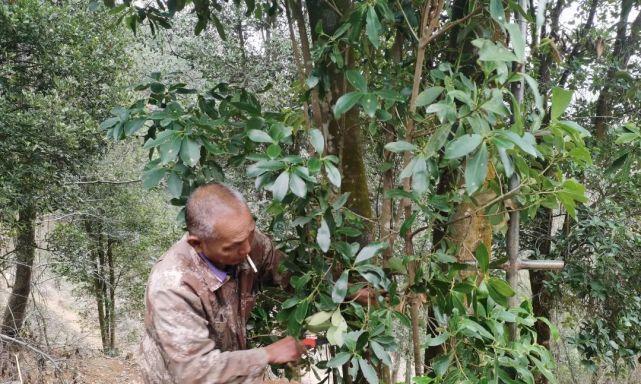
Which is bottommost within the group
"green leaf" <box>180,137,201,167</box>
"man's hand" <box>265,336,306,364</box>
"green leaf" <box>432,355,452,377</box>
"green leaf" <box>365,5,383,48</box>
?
"man's hand" <box>265,336,306,364</box>

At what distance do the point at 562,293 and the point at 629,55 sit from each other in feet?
6.95

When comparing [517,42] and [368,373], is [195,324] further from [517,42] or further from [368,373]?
[517,42]

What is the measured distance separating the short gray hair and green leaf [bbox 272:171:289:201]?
14.2 inches

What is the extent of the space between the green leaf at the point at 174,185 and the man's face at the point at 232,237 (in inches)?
5.6

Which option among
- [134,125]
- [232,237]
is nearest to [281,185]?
[232,237]

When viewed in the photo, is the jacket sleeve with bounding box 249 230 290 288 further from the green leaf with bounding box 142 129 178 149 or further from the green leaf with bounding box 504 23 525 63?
the green leaf with bounding box 504 23 525 63

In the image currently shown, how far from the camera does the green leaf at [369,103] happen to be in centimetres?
125

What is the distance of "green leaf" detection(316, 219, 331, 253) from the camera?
1.32 metres

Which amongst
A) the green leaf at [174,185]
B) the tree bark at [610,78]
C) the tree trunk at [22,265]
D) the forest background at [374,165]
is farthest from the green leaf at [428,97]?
the tree trunk at [22,265]

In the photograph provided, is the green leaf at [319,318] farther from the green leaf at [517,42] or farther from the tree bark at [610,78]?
the tree bark at [610,78]

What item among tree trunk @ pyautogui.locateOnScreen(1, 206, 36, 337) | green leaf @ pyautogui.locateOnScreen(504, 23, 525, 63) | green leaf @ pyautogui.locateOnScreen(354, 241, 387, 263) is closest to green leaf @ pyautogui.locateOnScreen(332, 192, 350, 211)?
green leaf @ pyautogui.locateOnScreen(354, 241, 387, 263)

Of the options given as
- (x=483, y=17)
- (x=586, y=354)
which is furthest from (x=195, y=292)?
(x=586, y=354)

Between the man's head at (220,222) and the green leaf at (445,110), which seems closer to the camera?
the green leaf at (445,110)

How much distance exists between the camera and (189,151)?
4.69ft
